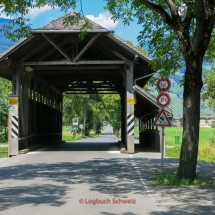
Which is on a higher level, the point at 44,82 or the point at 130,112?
the point at 44,82

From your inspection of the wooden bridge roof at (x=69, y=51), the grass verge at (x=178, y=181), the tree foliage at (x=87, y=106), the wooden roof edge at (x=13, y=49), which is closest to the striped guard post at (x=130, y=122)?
the wooden bridge roof at (x=69, y=51)

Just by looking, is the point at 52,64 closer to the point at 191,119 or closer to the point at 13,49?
the point at 13,49

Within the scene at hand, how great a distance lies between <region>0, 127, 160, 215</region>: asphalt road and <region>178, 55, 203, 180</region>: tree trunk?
1.15 metres

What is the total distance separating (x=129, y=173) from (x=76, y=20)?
4.73 metres

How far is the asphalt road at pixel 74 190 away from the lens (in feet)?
22.9

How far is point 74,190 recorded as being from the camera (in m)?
8.80

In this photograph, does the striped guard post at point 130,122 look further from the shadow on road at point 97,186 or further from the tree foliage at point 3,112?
the tree foliage at point 3,112

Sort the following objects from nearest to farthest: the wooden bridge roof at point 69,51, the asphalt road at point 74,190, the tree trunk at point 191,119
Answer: the asphalt road at point 74,190
the tree trunk at point 191,119
the wooden bridge roof at point 69,51

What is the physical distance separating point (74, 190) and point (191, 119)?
3204mm

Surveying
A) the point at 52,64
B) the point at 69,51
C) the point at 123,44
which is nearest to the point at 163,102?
the point at 123,44

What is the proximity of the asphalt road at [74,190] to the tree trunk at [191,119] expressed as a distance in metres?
1.15

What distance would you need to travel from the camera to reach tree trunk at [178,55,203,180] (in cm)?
969

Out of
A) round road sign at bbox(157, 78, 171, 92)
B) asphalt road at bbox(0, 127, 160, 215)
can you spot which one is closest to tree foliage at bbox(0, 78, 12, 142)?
asphalt road at bbox(0, 127, 160, 215)

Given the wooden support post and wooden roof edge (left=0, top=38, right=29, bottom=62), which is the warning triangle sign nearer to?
the wooden support post
